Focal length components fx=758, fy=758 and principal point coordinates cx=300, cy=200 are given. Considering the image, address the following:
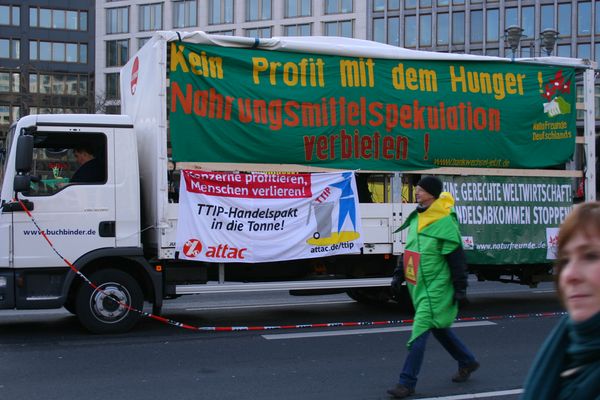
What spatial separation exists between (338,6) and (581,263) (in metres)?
64.9

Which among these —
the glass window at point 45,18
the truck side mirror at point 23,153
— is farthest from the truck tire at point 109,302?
the glass window at point 45,18

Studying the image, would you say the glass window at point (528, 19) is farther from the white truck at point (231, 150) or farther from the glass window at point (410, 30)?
the white truck at point (231, 150)

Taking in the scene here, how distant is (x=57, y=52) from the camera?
6869cm

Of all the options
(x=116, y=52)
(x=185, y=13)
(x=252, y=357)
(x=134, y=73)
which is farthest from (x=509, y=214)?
(x=116, y=52)

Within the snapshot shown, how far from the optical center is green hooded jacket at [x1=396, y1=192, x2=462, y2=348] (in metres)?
5.97

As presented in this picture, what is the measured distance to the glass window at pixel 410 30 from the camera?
63.0m

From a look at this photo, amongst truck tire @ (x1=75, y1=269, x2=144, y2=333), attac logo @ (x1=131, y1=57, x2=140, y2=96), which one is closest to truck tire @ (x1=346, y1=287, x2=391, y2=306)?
truck tire @ (x1=75, y1=269, x2=144, y2=333)

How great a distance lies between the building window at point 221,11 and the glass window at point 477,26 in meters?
20.7

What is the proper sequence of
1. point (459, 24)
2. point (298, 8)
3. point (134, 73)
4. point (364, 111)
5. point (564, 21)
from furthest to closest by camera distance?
1. point (298, 8)
2. point (459, 24)
3. point (564, 21)
4. point (134, 73)
5. point (364, 111)

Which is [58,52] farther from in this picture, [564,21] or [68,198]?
[68,198]

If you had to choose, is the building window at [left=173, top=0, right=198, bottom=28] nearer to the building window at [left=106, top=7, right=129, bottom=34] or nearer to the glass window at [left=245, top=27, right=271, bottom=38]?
the building window at [left=106, top=7, right=129, bottom=34]

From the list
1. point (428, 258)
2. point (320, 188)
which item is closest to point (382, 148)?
point (320, 188)

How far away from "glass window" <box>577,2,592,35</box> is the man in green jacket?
57.7 m

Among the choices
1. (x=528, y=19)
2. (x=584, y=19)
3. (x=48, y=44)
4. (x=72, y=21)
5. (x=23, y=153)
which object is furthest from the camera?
(x=72, y=21)
